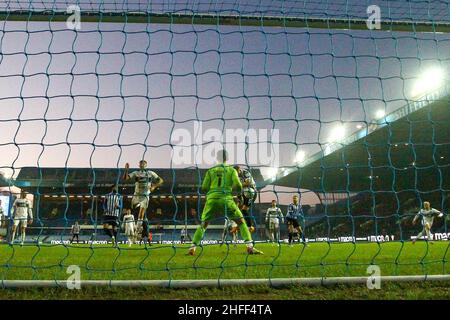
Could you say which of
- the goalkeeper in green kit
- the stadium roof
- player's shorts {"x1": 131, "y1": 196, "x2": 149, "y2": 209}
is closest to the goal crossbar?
the goalkeeper in green kit

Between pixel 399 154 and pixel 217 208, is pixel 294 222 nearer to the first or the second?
pixel 217 208

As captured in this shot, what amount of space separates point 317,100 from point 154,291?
2.61 meters

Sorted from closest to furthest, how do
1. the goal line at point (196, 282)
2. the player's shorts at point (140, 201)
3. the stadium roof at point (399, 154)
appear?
the goal line at point (196, 282) → the player's shorts at point (140, 201) → the stadium roof at point (399, 154)

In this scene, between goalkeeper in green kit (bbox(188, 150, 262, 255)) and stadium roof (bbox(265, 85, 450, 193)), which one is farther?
stadium roof (bbox(265, 85, 450, 193))

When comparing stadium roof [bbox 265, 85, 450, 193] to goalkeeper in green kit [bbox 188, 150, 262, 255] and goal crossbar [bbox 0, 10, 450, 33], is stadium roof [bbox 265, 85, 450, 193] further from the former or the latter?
goal crossbar [bbox 0, 10, 450, 33]

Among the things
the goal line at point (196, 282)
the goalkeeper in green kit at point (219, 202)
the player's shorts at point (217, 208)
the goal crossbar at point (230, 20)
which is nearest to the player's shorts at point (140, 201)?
the goalkeeper in green kit at point (219, 202)

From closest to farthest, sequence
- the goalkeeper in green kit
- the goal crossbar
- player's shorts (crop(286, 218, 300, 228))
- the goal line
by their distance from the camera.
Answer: the goal line, the goal crossbar, the goalkeeper in green kit, player's shorts (crop(286, 218, 300, 228))

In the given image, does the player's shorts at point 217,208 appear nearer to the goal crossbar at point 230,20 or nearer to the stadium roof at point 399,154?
the goal crossbar at point 230,20

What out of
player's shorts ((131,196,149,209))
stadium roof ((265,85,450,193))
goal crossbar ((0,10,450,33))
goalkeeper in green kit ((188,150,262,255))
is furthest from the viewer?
stadium roof ((265,85,450,193))

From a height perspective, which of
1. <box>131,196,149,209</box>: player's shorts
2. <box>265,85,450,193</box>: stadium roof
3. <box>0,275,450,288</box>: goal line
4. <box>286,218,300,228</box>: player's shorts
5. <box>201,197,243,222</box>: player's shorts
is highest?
<box>265,85,450,193</box>: stadium roof

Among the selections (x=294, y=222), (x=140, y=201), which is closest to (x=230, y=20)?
(x=140, y=201)

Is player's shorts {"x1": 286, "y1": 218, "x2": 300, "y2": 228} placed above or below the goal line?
above

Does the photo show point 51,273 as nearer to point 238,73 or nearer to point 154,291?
point 154,291
